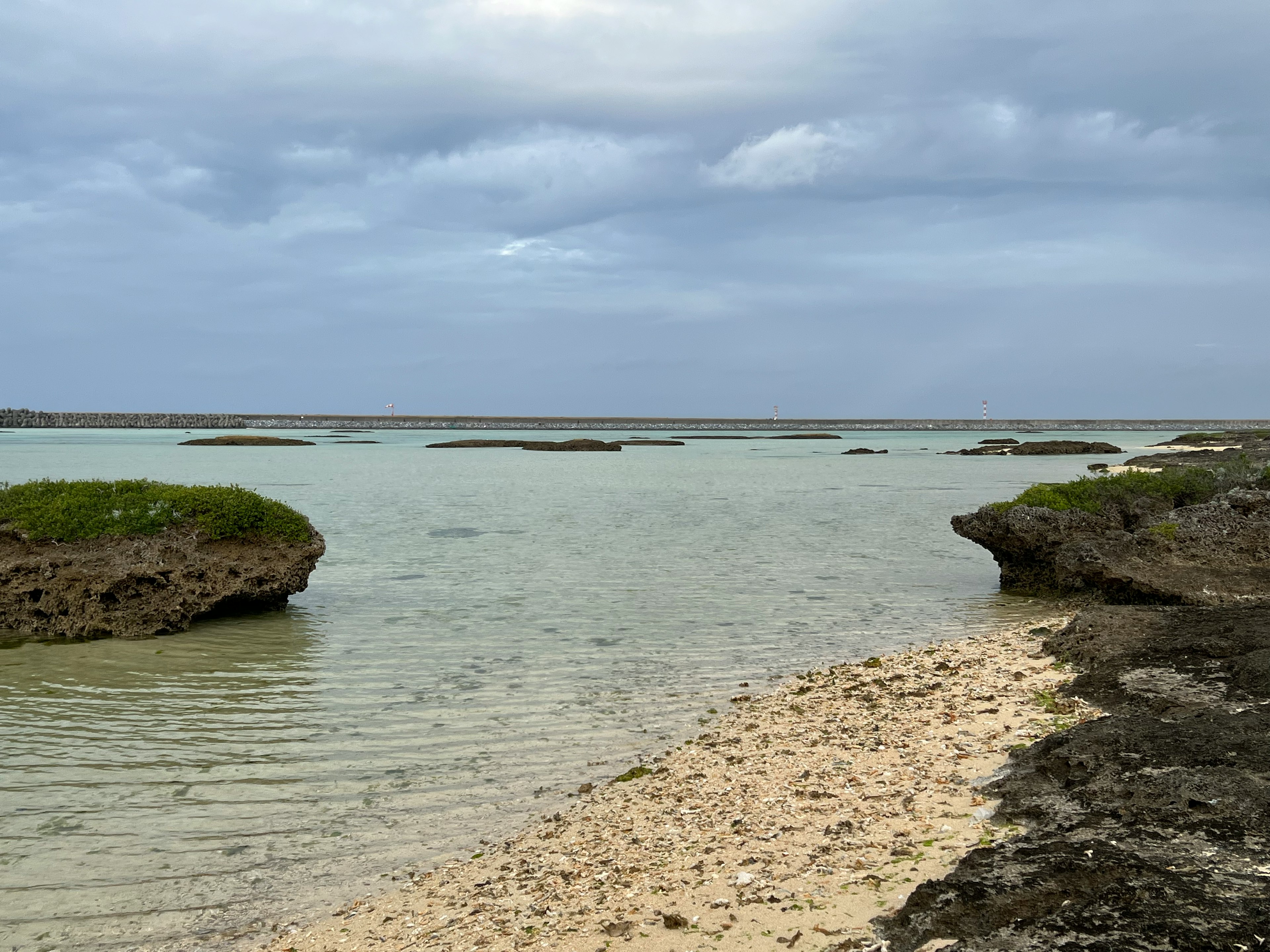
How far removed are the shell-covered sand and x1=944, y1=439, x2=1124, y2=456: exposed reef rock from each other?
253ft

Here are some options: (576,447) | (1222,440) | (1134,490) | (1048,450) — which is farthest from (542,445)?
(1134,490)

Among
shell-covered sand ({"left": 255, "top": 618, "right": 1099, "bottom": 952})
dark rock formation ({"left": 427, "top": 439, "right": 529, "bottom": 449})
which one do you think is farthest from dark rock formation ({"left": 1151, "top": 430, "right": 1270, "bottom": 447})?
shell-covered sand ({"left": 255, "top": 618, "right": 1099, "bottom": 952})

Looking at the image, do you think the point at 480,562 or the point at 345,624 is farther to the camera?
the point at 480,562

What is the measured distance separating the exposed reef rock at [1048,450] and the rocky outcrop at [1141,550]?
68016mm

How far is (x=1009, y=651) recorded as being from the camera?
1060 centimetres

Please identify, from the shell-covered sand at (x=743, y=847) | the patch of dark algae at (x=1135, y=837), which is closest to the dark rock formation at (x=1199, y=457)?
the patch of dark algae at (x=1135, y=837)

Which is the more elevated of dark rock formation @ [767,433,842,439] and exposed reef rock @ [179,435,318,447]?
dark rock formation @ [767,433,842,439]

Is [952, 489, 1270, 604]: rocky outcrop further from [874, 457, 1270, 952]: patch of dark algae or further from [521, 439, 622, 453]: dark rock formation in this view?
[521, 439, 622, 453]: dark rock formation

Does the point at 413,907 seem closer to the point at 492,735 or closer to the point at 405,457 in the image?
the point at 492,735

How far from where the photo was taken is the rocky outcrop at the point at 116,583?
1184 centimetres

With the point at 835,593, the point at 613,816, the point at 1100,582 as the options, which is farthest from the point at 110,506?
the point at 1100,582

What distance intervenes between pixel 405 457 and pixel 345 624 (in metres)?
61.2

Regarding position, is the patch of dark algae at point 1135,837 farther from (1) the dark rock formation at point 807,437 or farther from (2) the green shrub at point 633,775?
(1) the dark rock formation at point 807,437

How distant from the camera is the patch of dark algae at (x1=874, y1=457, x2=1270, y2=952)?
3.94m
